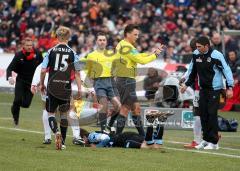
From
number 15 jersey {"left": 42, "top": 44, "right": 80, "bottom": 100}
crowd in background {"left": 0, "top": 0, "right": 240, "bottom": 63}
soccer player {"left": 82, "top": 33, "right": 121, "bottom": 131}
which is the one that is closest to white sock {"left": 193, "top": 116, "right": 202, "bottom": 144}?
soccer player {"left": 82, "top": 33, "right": 121, "bottom": 131}

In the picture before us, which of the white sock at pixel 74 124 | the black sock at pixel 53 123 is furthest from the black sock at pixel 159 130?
the black sock at pixel 53 123

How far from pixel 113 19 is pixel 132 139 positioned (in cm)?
2264

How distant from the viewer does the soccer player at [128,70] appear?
16.1 m

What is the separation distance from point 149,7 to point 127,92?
21557 mm

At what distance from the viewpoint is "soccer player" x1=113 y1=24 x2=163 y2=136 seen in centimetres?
1612

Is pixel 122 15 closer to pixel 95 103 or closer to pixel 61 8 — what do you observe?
pixel 61 8

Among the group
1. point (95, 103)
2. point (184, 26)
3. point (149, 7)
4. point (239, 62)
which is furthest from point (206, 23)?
point (95, 103)

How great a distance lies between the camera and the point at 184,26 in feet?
118

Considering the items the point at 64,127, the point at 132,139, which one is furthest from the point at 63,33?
the point at 132,139

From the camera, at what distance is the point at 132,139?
51.3 feet

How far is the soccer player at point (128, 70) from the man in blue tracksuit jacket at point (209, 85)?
2.90ft

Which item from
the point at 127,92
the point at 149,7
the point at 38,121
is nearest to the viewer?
the point at 127,92

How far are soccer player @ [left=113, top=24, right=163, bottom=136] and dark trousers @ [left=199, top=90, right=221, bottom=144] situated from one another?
3.66 feet

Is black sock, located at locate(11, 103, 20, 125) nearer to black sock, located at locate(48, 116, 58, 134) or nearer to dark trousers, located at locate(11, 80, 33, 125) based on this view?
dark trousers, located at locate(11, 80, 33, 125)
